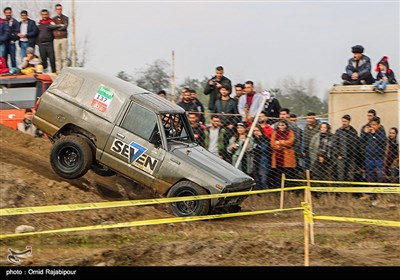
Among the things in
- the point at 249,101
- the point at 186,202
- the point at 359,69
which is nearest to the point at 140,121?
the point at 186,202

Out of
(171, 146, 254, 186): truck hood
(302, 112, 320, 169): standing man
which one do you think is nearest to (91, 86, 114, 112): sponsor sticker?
(171, 146, 254, 186): truck hood

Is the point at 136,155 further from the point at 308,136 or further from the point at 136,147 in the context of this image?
the point at 308,136

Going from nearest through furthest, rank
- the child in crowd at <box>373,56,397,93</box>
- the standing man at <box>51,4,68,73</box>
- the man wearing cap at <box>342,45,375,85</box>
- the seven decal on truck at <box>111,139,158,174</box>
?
the seven decal on truck at <box>111,139,158,174</box>, the child in crowd at <box>373,56,397,93</box>, the man wearing cap at <box>342,45,375,85</box>, the standing man at <box>51,4,68,73</box>

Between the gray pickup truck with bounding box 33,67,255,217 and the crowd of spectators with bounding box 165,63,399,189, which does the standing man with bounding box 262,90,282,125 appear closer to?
the crowd of spectators with bounding box 165,63,399,189

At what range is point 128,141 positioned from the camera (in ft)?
45.4

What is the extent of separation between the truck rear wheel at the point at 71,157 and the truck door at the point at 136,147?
351 millimetres

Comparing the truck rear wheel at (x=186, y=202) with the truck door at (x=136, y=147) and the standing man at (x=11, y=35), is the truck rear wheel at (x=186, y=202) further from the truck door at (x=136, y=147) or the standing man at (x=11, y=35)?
the standing man at (x=11, y=35)

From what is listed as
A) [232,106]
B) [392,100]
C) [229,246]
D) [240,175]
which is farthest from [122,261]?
[392,100]

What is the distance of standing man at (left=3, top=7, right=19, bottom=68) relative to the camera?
20.7 meters

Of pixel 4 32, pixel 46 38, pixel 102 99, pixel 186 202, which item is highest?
pixel 4 32

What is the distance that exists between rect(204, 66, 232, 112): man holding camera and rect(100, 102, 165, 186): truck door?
3820 millimetres

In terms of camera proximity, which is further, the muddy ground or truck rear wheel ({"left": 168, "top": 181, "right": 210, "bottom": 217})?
truck rear wheel ({"left": 168, "top": 181, "right": 210, "bottom": 217})

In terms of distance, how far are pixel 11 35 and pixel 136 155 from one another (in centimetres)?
869

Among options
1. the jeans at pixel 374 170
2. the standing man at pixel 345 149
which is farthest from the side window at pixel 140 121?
the jeans at pixel 374 170
